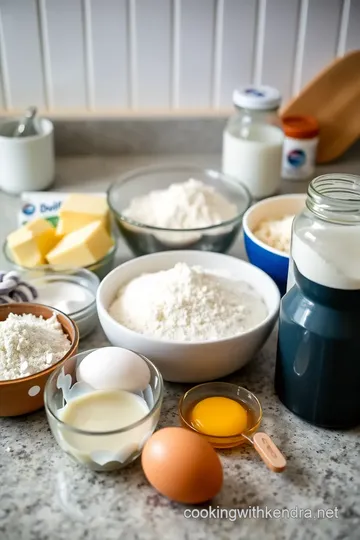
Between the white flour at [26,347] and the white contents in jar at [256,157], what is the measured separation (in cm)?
61

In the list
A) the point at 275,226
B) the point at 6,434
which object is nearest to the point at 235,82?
the point at 275,226

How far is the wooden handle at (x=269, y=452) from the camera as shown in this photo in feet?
2.67

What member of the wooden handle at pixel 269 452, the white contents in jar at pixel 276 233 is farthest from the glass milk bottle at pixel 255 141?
the wooden handle at pixel 269 452

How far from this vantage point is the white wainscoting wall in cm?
144

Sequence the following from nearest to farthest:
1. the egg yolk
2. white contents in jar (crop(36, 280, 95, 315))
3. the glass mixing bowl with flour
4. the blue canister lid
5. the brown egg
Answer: the brown egg < the egg yolk < white contents in jar (crop(36, 280, 95, 315)) < the glass mixing bowl with flour < the blue canister lid

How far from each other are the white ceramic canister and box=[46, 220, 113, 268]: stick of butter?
284mm

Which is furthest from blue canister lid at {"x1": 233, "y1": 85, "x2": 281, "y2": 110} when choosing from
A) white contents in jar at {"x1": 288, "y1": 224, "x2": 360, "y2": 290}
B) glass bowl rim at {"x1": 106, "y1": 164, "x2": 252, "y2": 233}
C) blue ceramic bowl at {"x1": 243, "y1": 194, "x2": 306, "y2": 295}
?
white contents in jar at {"x1": 288, "y1": 224, "x2": 360, "y2": 290}

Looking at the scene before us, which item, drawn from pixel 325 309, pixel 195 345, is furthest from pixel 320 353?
pixel 195 345

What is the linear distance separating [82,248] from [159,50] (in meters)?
0.56

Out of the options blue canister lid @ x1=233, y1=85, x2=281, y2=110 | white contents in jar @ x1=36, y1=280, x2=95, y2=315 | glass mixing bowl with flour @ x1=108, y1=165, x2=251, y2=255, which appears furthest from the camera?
blue canister lid @ x1=233, y1=85, x2=281, y2=110

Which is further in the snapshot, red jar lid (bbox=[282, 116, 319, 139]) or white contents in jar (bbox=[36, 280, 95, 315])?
red jar lid (bbox=[282, 116, 319, 139])

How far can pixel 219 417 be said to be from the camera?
34.9 inches

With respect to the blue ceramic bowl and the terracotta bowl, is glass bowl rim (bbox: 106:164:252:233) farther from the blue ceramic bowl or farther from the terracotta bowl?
the terracotta bowl

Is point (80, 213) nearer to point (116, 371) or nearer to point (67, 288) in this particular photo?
point (67, 288)
